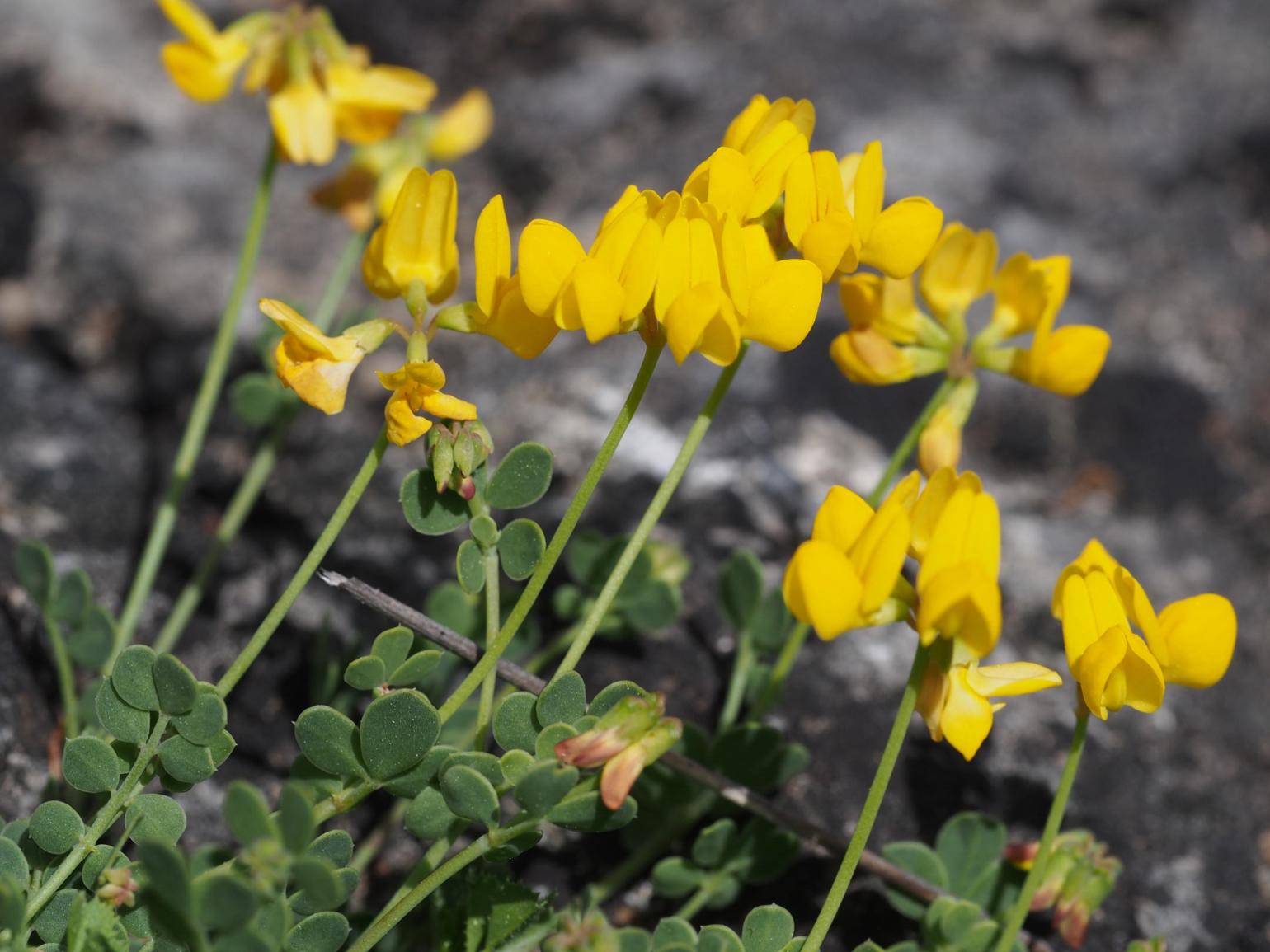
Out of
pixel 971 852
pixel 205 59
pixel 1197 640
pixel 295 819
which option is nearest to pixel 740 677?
pixel 971 852

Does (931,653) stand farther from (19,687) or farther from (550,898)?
(19,687)

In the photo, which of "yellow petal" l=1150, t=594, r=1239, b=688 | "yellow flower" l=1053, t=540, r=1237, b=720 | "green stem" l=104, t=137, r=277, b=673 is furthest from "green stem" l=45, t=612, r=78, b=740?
"yellow petal" l=1150, t=594, r=1239, b=688

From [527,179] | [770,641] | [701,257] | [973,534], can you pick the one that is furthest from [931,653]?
[527,179]

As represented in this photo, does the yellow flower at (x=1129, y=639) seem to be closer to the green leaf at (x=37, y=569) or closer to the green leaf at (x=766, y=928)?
the green leaf at (x=766, y=928)

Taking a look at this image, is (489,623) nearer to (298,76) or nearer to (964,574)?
(964,574)

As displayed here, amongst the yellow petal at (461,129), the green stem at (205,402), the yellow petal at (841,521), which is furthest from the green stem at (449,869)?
the yellow petal at (461,129)

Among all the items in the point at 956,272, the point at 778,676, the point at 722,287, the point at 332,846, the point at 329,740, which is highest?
the point at 956,272

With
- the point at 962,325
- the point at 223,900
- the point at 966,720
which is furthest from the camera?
the point at 962,325
